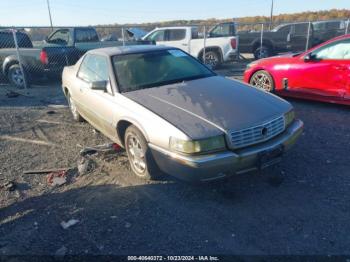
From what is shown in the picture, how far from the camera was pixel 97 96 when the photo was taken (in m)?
4.62

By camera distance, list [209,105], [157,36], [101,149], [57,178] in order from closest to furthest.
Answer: [209,105] < [57,178] < [101,149] < [157,36]

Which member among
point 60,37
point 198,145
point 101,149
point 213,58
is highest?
point 60,37

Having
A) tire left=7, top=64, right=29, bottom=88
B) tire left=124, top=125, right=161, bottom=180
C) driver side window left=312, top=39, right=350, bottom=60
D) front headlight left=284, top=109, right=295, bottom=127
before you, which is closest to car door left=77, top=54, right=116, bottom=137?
tire left=124, top=125, right=161, bottom=180

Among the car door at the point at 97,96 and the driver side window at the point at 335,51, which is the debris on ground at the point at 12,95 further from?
the driver side window at the point at 335,51

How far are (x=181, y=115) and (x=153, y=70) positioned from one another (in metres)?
1.35

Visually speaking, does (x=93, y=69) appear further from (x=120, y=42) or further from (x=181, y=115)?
(x=120, y=42)

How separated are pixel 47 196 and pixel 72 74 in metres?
2.82

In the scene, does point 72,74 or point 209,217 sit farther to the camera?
point 72,74

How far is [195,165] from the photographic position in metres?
3.07

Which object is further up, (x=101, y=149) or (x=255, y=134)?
(x=255, y=134)

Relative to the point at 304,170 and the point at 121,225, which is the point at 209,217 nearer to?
the point at 121,225

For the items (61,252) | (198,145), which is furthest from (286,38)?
(61,252)

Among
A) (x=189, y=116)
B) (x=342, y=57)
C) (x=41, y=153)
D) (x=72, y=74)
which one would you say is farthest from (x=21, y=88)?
(x=342, y=57)

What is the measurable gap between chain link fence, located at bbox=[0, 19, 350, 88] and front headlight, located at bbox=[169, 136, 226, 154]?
7727mm
